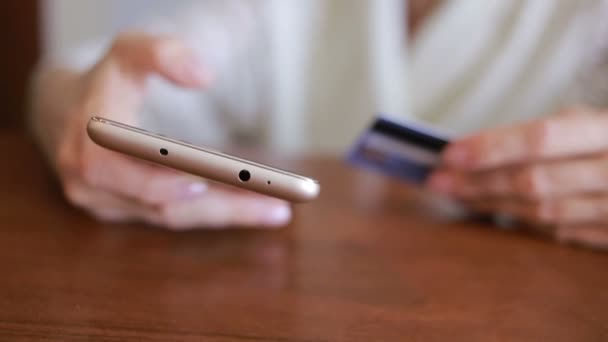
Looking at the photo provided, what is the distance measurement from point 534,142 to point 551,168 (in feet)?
0.10

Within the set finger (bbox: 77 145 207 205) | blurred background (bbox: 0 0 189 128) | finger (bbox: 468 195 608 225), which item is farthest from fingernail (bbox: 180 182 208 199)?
blurred background (bbox: 0 0 189 128)

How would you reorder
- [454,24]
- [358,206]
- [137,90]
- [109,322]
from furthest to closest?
[454,24] < [358,206] < [137,90] < [109,322]

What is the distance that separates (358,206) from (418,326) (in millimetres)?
215

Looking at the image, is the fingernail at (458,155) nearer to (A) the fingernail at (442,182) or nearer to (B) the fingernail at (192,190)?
(A) the fingernail at (442,182)

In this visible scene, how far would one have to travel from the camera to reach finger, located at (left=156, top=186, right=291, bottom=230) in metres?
0.37

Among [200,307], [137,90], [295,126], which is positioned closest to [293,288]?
[200,307]

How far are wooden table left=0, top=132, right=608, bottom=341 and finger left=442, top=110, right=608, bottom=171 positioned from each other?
61mm

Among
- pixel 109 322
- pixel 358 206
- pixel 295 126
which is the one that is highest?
pixel 295 126

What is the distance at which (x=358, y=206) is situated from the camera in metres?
0.48

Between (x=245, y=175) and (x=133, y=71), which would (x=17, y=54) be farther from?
(x=245, y=175)

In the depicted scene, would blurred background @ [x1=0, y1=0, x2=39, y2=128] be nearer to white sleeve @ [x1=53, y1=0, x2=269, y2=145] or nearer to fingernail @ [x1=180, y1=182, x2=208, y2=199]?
white sleeve @ [x1=53, y1=0, x2=269, y2=145]

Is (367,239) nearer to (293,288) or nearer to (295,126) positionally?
(293,288)

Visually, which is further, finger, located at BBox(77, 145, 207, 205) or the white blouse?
the white blouse

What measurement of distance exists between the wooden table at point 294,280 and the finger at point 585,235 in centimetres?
1
